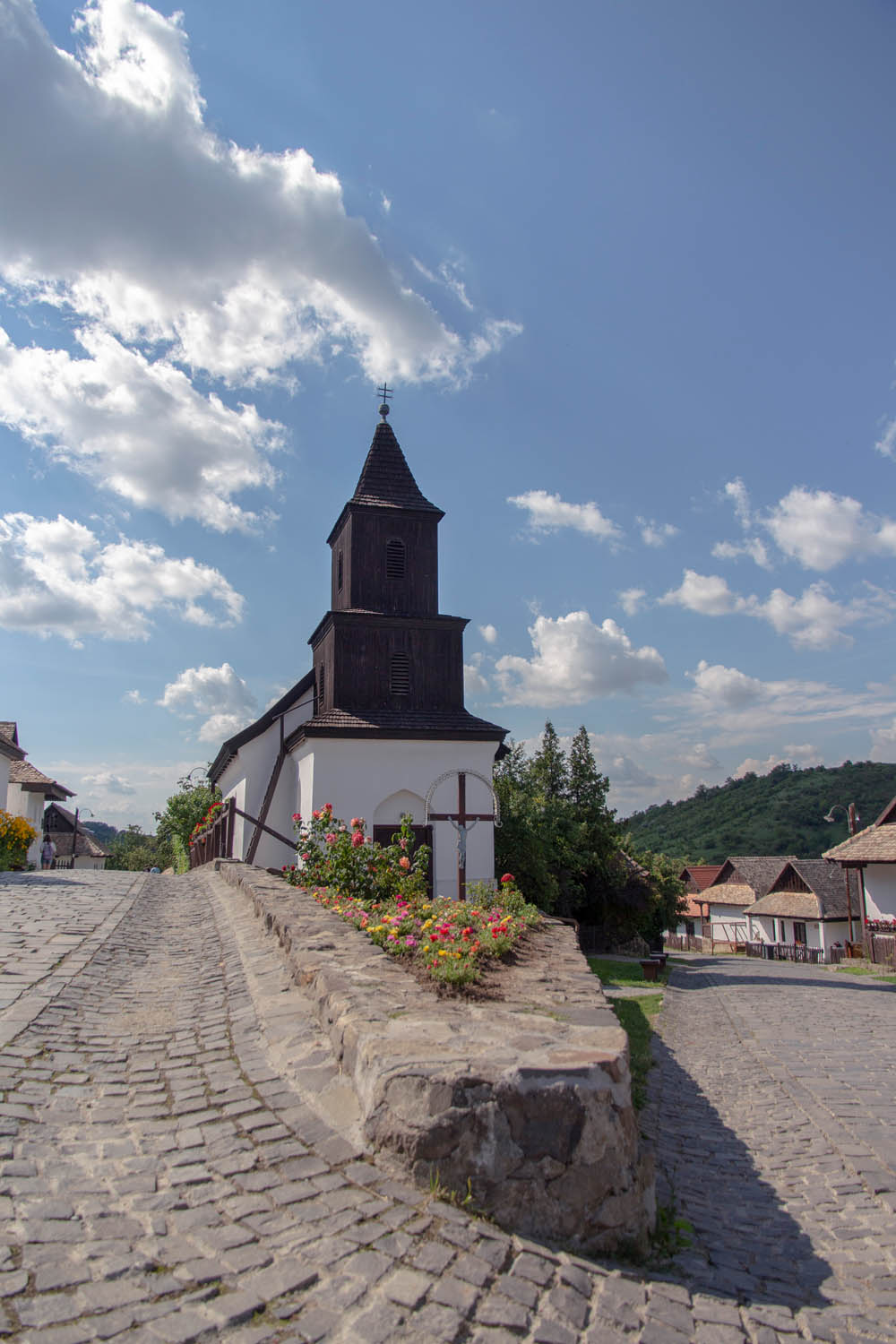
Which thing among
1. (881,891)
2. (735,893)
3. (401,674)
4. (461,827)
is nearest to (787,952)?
(881,891)

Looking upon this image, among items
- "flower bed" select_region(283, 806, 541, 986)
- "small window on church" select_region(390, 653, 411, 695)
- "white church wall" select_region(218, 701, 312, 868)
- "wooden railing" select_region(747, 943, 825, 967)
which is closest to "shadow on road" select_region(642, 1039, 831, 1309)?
"flower bed" select_region(283, 806, 541, 986)

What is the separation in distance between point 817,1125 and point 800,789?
10178 centimetres

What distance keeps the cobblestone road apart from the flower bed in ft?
3.29

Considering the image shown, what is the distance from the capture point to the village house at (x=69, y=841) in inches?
2308

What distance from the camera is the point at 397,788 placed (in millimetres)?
21828

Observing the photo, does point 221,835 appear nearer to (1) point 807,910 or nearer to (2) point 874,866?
(2) point 874,866

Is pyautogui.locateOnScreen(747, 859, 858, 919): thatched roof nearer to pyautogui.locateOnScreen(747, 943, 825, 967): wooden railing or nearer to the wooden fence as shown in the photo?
pyautogui.locateOnScreen(747, 943, 825, 967): wooden railing

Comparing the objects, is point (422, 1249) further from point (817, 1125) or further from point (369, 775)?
point (369, 775)

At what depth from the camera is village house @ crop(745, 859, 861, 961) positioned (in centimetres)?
4486

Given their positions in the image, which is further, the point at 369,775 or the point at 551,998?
the point at 369,775

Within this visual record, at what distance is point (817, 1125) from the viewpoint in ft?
21.7

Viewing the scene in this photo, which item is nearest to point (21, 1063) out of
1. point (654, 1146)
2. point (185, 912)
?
point (654, 1146)

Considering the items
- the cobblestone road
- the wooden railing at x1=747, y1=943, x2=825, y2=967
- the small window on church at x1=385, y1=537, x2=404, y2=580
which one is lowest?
the wooden railing at x1=747, y1=943, x2=825, y2=967

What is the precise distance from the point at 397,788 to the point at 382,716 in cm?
201
